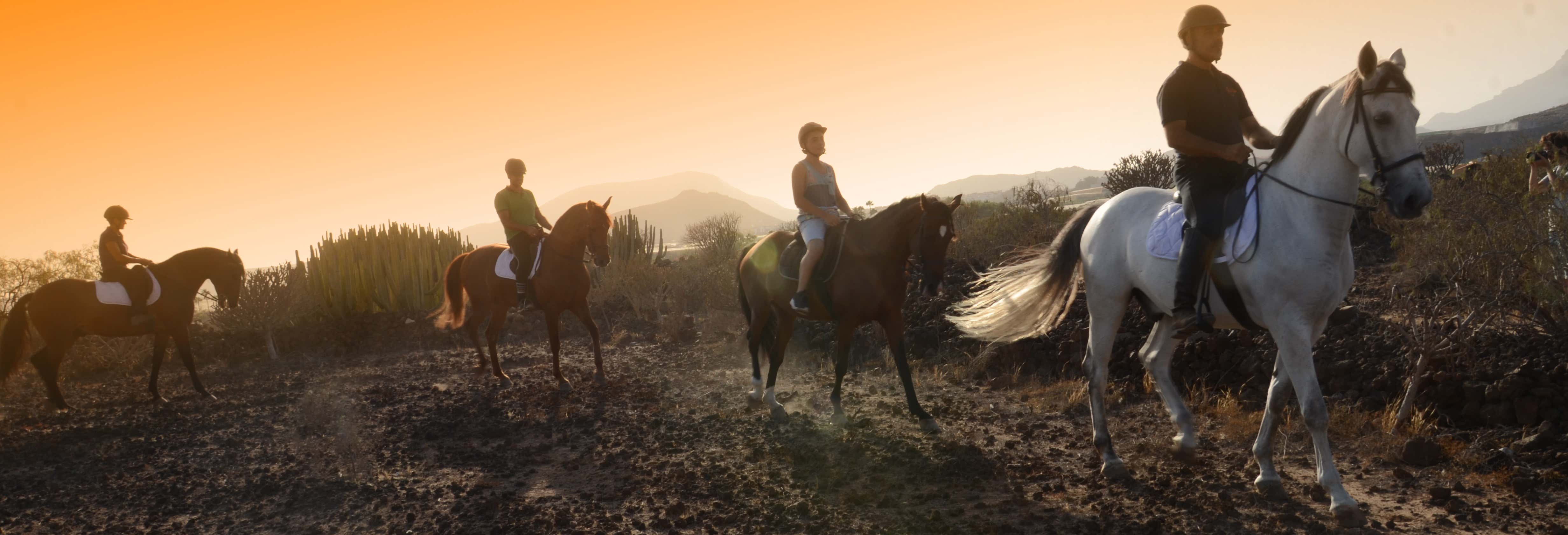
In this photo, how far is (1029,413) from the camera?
21.1ft

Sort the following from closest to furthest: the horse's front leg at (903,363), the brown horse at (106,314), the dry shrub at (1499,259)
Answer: the dry shrub at (1499,259) → the horse's front leg at (903,363) → the brown horse at (106,314)

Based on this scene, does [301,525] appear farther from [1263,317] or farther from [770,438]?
[1263,317]

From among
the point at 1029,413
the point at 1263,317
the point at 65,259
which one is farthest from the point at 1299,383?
the point at 65,259

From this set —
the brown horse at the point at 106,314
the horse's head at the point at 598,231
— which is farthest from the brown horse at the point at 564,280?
the brown horse at the point at 106,314

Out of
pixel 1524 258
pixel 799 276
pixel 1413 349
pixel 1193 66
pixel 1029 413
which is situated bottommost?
pixel 1029 413

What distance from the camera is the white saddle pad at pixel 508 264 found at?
8.78 meters

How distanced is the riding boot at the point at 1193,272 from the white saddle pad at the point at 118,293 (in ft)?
33.7

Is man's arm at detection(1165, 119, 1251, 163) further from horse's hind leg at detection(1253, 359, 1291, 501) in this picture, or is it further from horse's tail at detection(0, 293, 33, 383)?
horse's tail at detection(0, 293, 33, 383)

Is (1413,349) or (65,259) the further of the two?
(65,259)

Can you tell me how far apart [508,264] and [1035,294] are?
6.30 meters

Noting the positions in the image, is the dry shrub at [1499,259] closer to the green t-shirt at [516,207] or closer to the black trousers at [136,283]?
the green t-shirt at [516,207]

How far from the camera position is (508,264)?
922 cm

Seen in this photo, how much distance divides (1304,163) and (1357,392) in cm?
277

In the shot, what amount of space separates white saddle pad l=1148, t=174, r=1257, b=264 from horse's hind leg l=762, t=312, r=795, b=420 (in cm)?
307
